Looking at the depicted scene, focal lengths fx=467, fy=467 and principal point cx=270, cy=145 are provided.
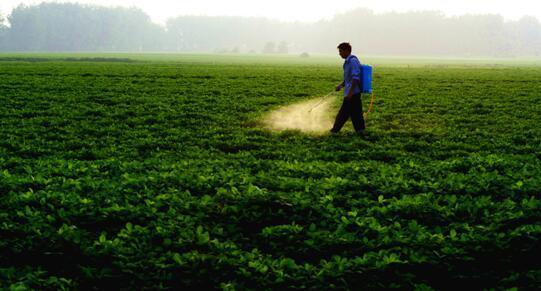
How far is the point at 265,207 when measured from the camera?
6.86 metres

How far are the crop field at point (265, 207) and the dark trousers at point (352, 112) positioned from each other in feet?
1.28

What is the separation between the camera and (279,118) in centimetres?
1583

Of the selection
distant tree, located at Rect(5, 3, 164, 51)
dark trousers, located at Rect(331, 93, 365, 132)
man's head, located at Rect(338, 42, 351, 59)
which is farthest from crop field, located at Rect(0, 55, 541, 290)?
distant tree, located at Rect(5, 3, 164, 51)

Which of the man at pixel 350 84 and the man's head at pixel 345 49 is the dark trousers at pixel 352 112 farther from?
the man's head at pixel 345 49

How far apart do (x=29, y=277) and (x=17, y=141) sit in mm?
7620

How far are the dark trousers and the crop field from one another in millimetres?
391

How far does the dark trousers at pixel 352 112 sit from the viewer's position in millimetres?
12117

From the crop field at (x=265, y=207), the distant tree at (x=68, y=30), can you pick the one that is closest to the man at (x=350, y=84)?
the crop field at (x=265, y=207)

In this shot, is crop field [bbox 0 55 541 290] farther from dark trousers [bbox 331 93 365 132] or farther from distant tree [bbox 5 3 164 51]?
distant tree [bbox 5 3 164 51]

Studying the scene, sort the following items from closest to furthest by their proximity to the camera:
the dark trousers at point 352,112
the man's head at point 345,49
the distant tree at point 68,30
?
the man's head at point 345,49 → the dark trousers at point 352,112 → the distant tree at point 68,30

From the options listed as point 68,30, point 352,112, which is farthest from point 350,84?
point 68,30

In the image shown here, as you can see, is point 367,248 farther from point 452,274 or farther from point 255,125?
point 255,125

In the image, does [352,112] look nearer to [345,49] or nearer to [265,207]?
[345,49]

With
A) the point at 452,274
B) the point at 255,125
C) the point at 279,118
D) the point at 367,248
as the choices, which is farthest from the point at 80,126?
the point at 452,274
